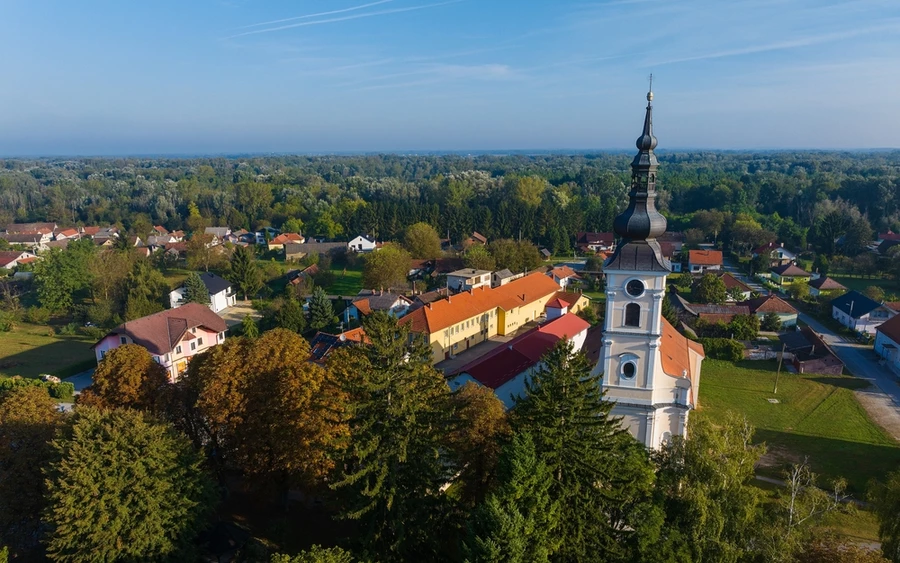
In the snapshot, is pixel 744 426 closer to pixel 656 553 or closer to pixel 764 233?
pixel 656 553

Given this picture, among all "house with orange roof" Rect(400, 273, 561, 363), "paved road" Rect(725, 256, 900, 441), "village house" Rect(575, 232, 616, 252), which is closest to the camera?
"paved road" Rect(725, 256, 900, 441)

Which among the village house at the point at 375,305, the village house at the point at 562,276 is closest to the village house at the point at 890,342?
the village house at the point at 562,276

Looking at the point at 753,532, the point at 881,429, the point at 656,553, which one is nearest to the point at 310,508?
the point at 656,553

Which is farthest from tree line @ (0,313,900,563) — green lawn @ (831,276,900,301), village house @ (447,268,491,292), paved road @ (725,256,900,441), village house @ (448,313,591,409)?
green lawn @ (831,276,900,301)

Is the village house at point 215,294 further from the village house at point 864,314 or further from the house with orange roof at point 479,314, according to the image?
the village house at point 864,314

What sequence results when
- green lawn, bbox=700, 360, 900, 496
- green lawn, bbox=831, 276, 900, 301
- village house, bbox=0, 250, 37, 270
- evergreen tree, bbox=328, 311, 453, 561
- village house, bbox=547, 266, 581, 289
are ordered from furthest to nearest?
village house, bbox=0, 250, 37, 270 → green lawn, bbox=831, 276, 900, 301 → village house, bbox=547, 266, 581, 289 → green lawn, bbox=700, 360, 900, 496 → evergreen tree, bbox=328, 311, 453, 561

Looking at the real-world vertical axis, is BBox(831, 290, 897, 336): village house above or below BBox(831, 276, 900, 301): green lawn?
above

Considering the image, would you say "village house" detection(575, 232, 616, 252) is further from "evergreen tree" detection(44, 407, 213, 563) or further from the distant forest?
A: "evergreen tree" detection(44, 407, 213, 563)
